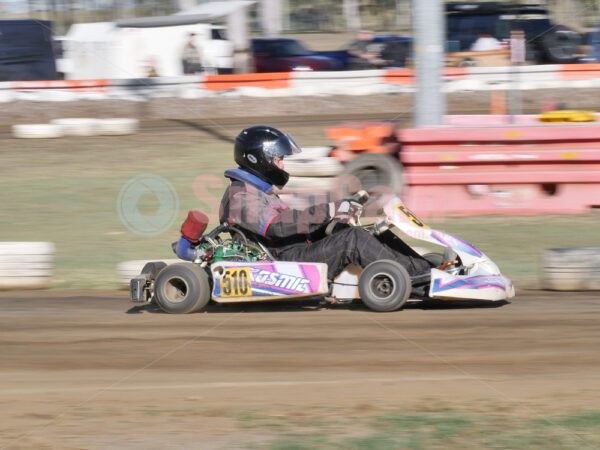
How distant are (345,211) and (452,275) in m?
0.79

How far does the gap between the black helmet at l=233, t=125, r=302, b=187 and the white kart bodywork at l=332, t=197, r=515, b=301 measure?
2.65ft

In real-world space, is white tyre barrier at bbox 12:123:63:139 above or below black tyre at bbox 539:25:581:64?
below

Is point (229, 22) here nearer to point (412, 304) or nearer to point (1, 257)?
point (1, 257)

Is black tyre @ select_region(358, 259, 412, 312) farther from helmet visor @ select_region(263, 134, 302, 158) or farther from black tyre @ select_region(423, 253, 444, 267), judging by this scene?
helmet visor @ select_region(263, 134, 302, 158)

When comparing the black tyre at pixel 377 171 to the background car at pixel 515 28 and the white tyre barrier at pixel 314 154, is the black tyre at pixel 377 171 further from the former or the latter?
the background car at pixel 515 28

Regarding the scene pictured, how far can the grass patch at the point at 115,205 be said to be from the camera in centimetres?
784

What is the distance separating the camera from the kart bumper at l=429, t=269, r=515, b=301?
5.48 meters

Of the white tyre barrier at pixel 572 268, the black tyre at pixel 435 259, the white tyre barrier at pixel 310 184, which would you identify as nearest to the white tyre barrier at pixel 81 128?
the white tyre barrier at pixel 310 184

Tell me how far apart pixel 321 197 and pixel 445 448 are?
A: 5.26 meters

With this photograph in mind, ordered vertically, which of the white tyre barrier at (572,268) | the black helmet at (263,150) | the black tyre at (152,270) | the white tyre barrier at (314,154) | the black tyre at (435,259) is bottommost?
the white tyre barrier at (572,268)

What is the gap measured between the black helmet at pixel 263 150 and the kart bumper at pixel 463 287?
4.20ft

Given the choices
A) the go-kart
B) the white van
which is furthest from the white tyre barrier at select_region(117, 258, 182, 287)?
the white van

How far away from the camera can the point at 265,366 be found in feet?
14.9

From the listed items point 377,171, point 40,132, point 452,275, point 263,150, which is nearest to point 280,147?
point 263,150
